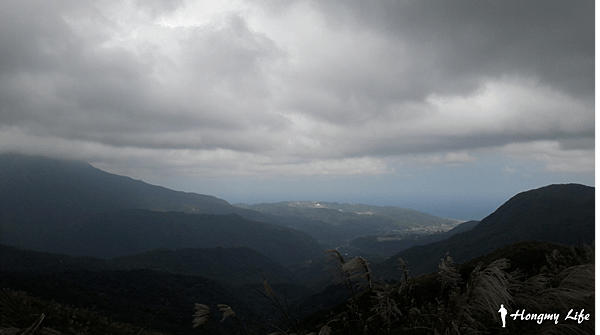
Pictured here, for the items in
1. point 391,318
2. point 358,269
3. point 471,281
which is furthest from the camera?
point 391,318

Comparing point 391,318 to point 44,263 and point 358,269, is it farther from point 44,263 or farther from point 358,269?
point 44,263

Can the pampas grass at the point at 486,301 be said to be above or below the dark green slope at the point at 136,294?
above

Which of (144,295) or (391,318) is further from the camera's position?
(144,295)

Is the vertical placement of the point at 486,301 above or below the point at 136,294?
above

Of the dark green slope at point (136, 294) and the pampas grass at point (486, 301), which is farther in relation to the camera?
the dark green slope at point (136, 294)

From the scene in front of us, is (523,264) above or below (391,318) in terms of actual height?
below

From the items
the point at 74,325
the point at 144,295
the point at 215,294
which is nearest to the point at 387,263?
the point at 215,294

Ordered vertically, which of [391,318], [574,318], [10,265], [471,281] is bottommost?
[10,265]

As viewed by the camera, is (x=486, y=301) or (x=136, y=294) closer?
(x=486, y=301)

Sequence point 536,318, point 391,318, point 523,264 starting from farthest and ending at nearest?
point 523,264 < point 391,318 < point 536,318

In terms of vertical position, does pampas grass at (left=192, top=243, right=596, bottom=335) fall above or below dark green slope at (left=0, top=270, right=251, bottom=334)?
above

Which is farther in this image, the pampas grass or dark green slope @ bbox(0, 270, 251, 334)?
dark green slope @ bbox(0, 270, 251, 334)
